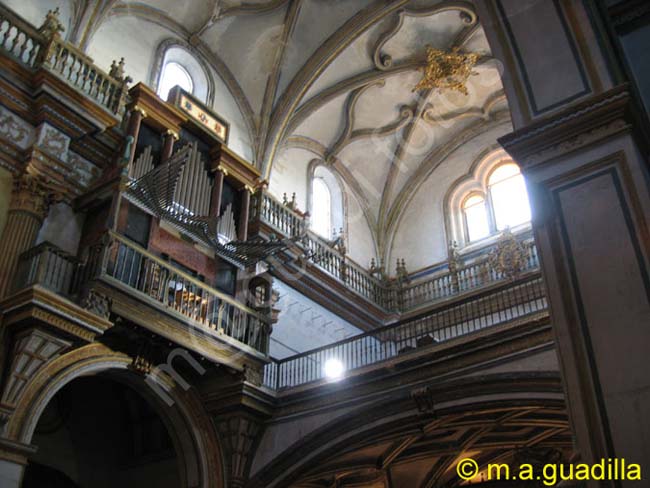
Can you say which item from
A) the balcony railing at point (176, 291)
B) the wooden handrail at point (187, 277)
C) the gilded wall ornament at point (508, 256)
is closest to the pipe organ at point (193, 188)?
the wooden handrail at point (187, 277)

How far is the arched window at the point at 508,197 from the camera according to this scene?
60.4ft

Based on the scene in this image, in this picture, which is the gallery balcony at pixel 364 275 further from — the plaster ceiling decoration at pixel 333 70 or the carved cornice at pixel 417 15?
the carved cornice at pixel 417 15

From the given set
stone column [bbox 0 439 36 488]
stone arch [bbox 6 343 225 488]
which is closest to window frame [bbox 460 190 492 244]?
stone arch [bbox 6 343 225 488]

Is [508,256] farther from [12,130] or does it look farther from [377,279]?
[12,130]

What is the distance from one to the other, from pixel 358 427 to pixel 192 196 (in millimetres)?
5401

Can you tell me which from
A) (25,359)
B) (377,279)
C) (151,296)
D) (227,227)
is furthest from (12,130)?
(377,279)

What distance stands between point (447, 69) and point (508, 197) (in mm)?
3875

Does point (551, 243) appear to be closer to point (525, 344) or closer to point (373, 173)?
point (525, 344)

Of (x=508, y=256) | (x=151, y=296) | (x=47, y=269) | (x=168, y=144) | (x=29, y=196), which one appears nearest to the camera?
(x=47, y=269)

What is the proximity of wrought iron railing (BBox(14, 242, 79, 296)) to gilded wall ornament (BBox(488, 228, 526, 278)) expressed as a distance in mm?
10182

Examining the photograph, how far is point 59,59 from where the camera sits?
1202 centimetres

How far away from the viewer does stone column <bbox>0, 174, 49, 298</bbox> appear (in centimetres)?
1041

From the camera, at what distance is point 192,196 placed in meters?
13.4

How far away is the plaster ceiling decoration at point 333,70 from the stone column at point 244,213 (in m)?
2.01
